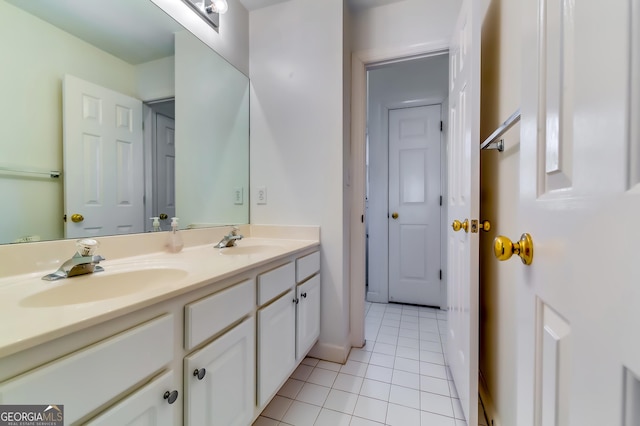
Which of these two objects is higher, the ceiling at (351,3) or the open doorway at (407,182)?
the ceiling at (351,3)

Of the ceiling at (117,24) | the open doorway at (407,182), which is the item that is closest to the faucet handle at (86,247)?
the ceiling at (117,24)

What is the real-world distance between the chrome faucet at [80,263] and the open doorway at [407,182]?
239 centimetres

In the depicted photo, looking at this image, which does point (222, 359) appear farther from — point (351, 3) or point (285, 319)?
point (351, 3)

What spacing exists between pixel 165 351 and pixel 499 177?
1.40m

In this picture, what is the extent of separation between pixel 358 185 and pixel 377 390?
1259 mm

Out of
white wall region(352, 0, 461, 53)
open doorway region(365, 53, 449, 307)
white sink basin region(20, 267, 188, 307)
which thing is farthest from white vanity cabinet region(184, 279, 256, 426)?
open doorway region(365, 53, 449, 307)

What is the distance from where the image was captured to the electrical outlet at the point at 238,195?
1.84m

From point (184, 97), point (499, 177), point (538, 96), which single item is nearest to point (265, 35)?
point (184, 97)

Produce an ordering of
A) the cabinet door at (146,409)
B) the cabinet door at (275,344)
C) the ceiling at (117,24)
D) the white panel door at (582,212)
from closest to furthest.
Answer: the white panel door at (582,212) → the cabinet door at (146,409) → the ceiling at (117,24) → the cabinet door at (275,344)

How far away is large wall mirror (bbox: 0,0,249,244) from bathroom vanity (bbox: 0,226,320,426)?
0.21 m

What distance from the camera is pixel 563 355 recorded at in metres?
0.37

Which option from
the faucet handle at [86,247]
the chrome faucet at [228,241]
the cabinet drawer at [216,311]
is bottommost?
the cabinet drawer at [216,311]

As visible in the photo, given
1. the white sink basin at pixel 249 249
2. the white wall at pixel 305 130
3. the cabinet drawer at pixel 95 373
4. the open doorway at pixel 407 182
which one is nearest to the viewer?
the cabinet drawer at pixel 95 373

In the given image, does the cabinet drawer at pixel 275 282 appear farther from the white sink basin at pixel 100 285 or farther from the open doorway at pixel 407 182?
the open doorway at pixel 407 182
